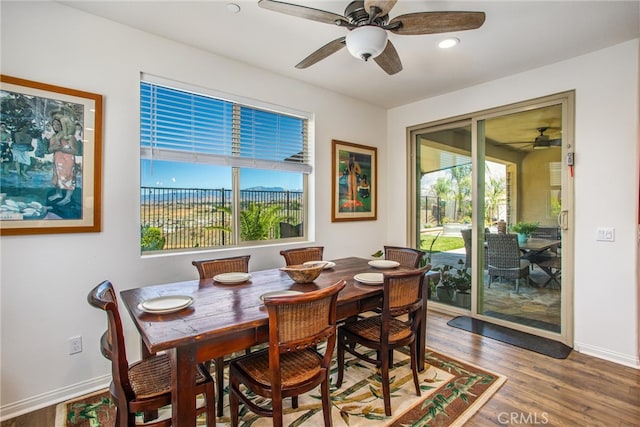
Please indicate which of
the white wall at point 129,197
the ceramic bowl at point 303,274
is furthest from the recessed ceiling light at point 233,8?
the ceramic bowl at point 303,274

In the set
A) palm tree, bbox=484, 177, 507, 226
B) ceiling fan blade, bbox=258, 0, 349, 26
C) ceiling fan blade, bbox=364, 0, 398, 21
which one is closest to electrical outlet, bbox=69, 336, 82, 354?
ceiling fan blade, bbox=258, 0, 349, 26

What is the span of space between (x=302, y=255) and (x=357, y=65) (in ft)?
6.51

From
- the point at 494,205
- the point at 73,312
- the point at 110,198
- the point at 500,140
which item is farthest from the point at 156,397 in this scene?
the point at 500,140

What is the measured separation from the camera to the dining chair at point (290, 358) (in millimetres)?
1492

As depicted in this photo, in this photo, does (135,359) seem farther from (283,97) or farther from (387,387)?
(283,97)

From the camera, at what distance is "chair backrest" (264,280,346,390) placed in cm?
147

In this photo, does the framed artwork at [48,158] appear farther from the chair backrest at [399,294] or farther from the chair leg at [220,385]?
the chair backrest at [399,294]

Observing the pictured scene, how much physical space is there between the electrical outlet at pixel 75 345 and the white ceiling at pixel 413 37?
239cm

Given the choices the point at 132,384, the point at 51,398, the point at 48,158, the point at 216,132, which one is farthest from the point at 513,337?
the point at 48,158

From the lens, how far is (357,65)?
10.2 ft

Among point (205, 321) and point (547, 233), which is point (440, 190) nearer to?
point (547, 233)

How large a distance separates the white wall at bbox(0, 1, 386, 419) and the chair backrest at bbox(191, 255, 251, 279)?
358 mm

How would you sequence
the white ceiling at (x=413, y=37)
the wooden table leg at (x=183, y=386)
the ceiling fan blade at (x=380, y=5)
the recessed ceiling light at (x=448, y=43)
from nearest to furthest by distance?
the wooden table leg at (x=183, y=386)
the ceiling fan blade at (x=380, y=5)
the white ceiling at (x=413, y=37)
the recessed ceiling light at (x=448, y=43)

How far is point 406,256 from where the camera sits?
3090mm
